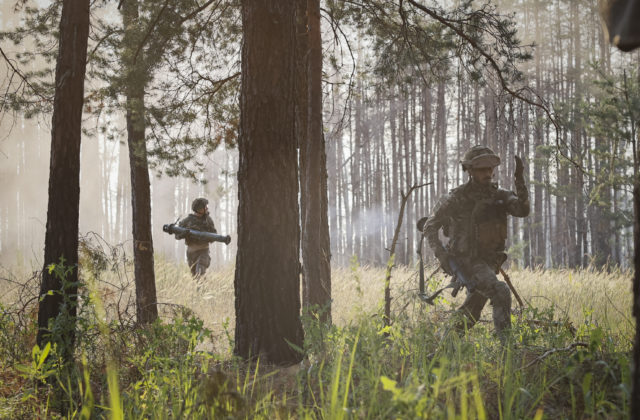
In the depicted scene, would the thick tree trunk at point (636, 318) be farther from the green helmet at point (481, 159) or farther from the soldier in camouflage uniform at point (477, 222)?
the green helmet at point (481, 159)

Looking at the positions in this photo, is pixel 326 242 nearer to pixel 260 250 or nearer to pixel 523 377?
pixel 260 250

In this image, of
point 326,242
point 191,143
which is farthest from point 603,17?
point 191,143

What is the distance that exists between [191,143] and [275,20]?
134 inches

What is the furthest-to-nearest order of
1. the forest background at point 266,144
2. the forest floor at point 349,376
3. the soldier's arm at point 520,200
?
1. the soldier's arm at point 520,200
2. the forest background at point 266,144
3. the forest floor at point 349,376

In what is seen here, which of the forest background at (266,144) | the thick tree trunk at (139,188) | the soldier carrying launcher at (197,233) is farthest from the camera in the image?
the soldier carrying launcher at (197,233)

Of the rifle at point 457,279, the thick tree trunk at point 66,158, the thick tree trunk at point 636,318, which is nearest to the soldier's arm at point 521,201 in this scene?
the rifle at point 457,279

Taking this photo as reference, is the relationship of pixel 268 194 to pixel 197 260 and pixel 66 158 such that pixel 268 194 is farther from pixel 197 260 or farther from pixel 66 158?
pixel 197 260

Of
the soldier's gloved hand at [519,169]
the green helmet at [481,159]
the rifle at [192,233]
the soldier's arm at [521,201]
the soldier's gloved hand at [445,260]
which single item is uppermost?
the green helmet at [481,159]

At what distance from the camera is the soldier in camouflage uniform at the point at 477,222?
468 cm

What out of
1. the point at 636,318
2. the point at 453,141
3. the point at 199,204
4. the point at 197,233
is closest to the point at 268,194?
the point at 636,318

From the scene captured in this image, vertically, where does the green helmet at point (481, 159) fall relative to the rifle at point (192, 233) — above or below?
above

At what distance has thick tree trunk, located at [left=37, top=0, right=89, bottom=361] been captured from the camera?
361cm

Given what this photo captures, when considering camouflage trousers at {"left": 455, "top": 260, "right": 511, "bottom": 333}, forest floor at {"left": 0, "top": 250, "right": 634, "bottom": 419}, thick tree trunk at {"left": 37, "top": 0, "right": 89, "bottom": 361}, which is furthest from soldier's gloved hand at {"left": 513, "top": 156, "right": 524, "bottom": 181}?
thick tree trunk at {"left": 37, "top": 0, "right": 89, "bottom": 361}

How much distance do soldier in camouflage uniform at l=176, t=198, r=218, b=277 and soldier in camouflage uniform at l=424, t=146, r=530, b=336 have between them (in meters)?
5.70
